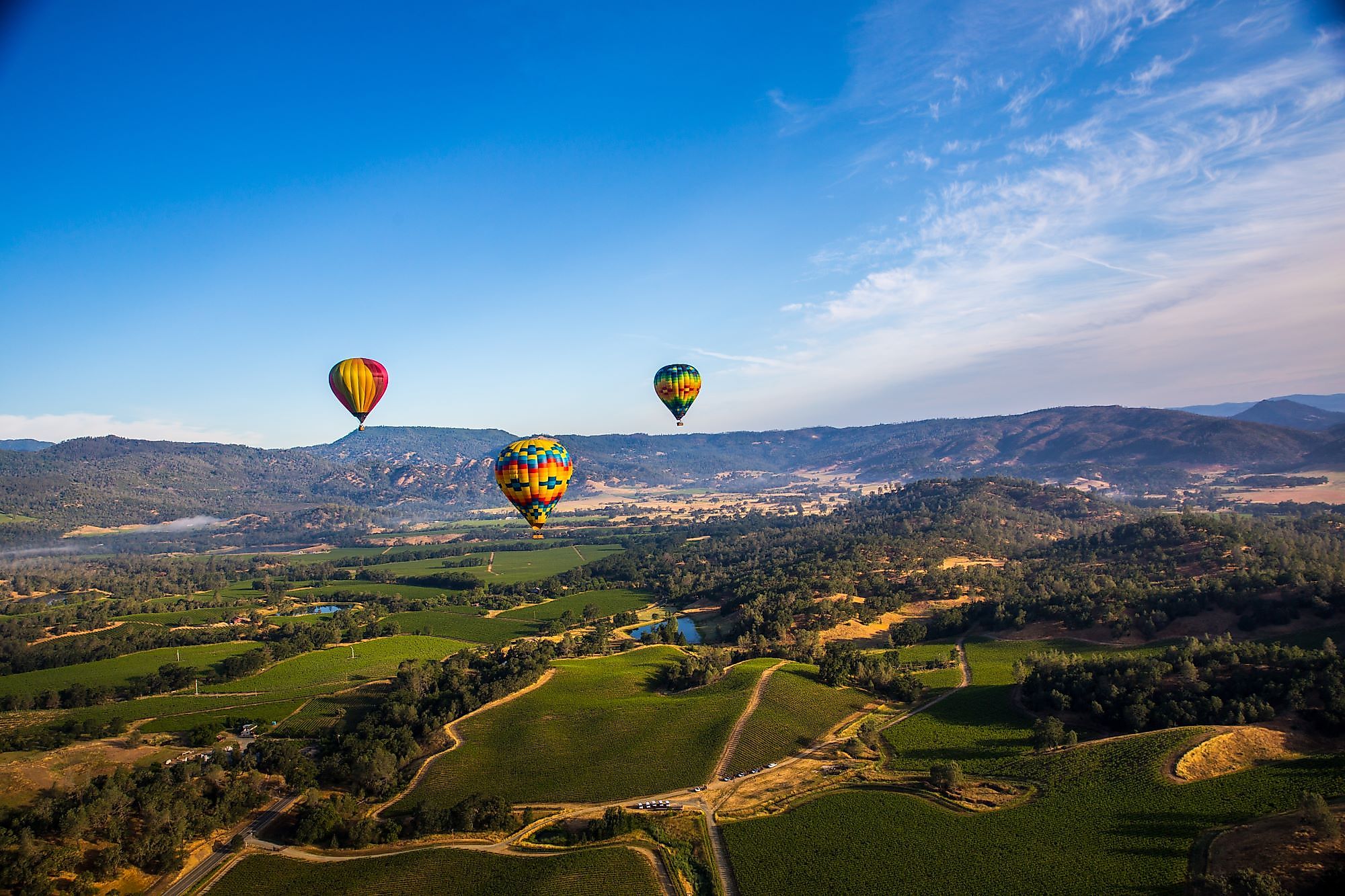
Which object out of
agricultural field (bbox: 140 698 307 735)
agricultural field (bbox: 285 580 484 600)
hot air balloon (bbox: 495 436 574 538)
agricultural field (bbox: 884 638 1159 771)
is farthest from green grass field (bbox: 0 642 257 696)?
agricultural field (bbox: 884 638 1159 771)

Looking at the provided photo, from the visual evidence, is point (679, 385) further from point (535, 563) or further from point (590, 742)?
point (535, 563)

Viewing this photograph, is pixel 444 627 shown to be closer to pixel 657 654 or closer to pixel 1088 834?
pixel 657 654

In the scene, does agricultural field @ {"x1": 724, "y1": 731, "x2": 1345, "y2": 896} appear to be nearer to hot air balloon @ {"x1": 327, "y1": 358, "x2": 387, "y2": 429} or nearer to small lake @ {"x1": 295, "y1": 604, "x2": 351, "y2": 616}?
hot air balloon @ {"x1": 327, "y1": 358, "x2": 387, "y2": 429}

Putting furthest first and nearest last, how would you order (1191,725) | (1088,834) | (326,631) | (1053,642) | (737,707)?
(326,631), (1053,642), (737,707), (1191,725), (1088,834)

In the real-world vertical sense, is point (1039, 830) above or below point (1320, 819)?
below

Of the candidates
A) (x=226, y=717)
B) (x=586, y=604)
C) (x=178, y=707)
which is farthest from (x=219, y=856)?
(x=586, y=604)

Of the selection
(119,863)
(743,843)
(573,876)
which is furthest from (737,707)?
(119,863)
